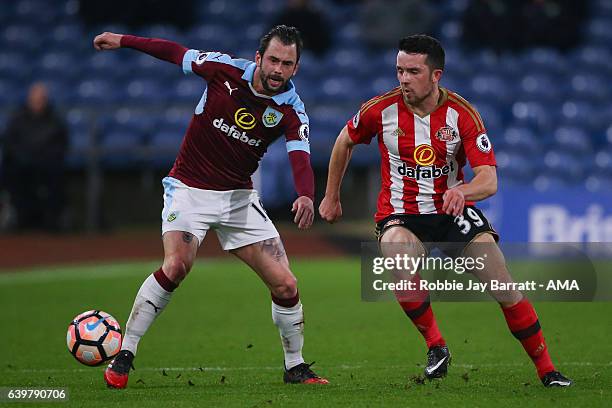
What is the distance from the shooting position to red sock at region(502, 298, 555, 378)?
6.28m

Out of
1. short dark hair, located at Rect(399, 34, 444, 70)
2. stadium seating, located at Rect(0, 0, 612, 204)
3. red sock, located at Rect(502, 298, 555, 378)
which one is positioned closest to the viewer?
red sock, located at Rect(502, 298, 555, 378)

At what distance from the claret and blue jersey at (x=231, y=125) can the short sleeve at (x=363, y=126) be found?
282mm

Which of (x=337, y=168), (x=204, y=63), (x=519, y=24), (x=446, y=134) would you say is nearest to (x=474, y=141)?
(x=446, y=134)

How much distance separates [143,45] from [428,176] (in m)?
1.87

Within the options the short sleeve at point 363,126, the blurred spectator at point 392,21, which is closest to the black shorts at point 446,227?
the short sleeve at point 363,126

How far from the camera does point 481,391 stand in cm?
622

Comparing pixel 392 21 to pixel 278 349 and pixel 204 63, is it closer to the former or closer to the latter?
pixel 278 349

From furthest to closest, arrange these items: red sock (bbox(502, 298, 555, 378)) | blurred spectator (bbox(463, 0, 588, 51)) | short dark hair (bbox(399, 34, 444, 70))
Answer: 1. blurred spectator (bbox(463, 0, 588, 51))
2. short dark hair (bbox(399, 34, 444, 70))
3. red sock (bbox(502, 298, 555, 378))

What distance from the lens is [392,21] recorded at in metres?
17.6

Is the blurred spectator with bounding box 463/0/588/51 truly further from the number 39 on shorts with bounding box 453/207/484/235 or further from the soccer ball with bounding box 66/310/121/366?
the soccer ball with bounding box 66/310/121/366

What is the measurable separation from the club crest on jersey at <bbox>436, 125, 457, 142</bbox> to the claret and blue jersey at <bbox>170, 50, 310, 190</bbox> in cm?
78

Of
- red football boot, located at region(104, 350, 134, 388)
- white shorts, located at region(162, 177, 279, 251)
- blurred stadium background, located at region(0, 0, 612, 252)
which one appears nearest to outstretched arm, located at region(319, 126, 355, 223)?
white shorts, located at region(162, 177, 279, 251)

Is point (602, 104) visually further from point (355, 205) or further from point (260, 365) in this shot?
point (260, 365)

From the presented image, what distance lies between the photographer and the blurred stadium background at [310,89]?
1652 cm
